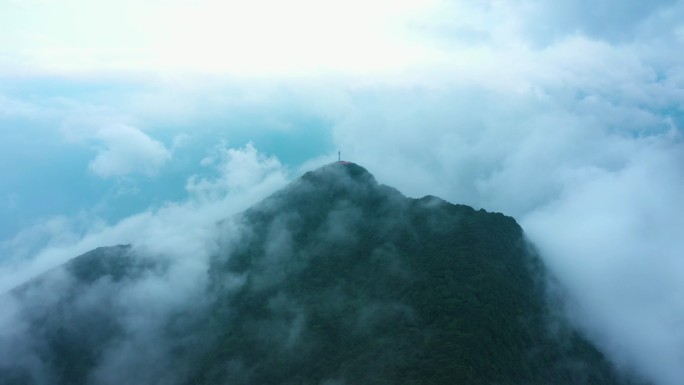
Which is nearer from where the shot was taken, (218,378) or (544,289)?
(218,378)

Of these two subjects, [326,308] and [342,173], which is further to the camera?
[342,173]

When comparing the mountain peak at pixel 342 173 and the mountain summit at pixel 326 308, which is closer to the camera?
the mountain summit at pixel 326 308

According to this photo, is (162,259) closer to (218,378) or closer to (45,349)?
(45,349)

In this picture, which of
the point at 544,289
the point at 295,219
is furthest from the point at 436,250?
the point at 295,219

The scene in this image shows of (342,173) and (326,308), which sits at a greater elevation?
(342,173)

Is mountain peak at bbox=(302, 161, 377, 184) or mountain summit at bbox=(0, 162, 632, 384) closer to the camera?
mountain summit at bbox=(0, 162, 632, 384)

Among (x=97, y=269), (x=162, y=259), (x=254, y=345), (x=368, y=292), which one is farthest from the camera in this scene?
(x=162, y=259)

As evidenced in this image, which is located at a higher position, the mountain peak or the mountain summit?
the mountain peak

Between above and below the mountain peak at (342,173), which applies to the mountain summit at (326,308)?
below
